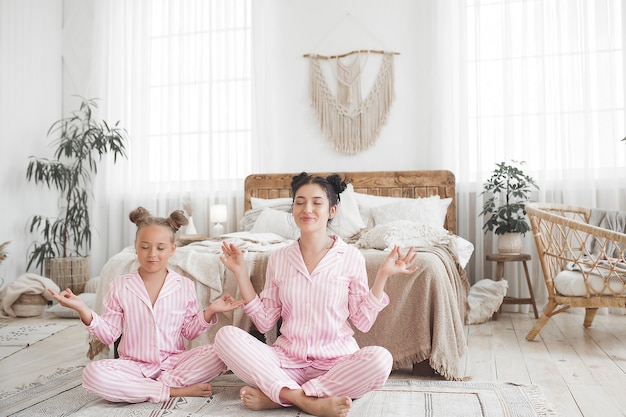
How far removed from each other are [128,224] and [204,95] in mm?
1380

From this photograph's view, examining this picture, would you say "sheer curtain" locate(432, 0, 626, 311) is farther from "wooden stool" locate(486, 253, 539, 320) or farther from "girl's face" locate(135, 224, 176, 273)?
"girl's face" locate(135, 224, 176, 273)

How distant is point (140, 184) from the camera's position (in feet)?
17.6

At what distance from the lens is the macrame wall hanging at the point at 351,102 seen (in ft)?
16.0

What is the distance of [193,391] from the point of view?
7.35ft

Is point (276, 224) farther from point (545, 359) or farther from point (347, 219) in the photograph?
point (545, 359)

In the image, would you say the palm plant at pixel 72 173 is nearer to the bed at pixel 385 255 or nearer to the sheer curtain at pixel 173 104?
the sheer curtain at pixel 173 104

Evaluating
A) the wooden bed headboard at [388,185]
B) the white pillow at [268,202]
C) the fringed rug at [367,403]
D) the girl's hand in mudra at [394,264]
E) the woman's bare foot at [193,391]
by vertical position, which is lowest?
the fringed rug at [367,403]

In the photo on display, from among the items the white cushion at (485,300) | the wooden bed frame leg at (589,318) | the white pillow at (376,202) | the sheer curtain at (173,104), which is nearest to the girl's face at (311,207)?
the white pillow at (376,202)

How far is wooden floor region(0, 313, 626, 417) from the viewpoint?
7.87 ft

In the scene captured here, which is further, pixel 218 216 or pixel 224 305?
pixel 218 216

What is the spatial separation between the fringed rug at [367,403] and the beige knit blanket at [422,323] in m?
0.11

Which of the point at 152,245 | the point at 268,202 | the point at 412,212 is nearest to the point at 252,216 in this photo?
the point at 268,202

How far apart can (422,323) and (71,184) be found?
3.69 m

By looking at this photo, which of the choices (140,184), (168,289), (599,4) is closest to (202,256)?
(168,289)
